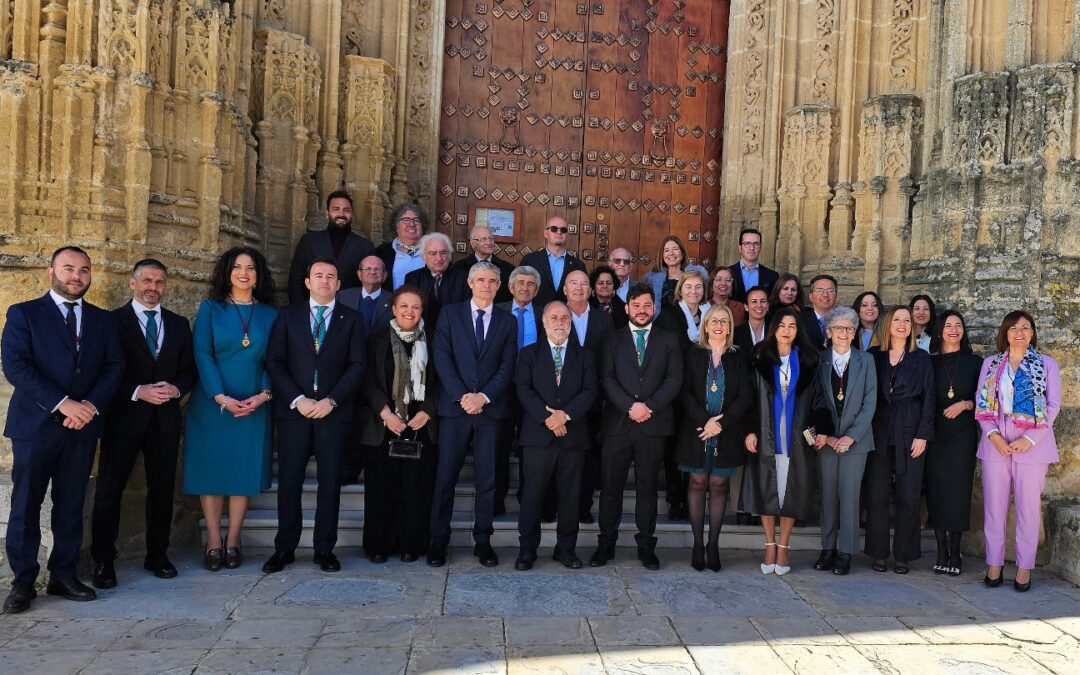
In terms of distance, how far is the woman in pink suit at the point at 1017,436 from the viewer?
487 centimetres

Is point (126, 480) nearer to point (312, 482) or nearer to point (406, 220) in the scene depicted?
point (312, 482)

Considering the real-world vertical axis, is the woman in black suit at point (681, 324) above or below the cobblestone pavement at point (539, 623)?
above

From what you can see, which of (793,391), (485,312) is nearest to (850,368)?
(793,391)

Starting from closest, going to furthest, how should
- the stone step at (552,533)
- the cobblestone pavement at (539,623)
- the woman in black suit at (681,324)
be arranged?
the cobblestone pavement at (539,623) < the stone step at (552,533) < the woman in black suit at (681,324)

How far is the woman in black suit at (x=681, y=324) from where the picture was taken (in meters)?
5.44

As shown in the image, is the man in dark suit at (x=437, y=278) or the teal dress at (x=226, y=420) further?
the man in dark suit at (x=437, y=278)

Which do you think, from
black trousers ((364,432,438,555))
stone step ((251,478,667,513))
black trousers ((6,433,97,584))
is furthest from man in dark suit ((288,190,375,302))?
black trousers ((6,433,97,584))

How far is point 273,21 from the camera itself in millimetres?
6398

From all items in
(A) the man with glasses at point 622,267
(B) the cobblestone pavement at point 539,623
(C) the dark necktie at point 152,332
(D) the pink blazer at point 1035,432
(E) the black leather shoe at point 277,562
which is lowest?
(B) the cobblestone pavement at point 539,623

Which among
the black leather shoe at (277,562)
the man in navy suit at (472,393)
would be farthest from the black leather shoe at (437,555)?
the black leather shoe at (277,562)

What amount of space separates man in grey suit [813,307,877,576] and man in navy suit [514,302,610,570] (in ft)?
4.60

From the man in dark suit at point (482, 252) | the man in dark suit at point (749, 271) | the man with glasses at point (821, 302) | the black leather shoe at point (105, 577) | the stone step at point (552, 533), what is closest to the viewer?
the black leather shoe at point (105, 577)

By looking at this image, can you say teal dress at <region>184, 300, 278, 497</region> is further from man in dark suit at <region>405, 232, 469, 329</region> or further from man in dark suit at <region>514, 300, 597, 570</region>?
man in dark suit at <region>514, 300, 597, 570</region>

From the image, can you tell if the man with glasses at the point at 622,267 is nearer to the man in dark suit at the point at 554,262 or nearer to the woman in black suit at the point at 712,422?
the man in dark suit at the point at 554,262
